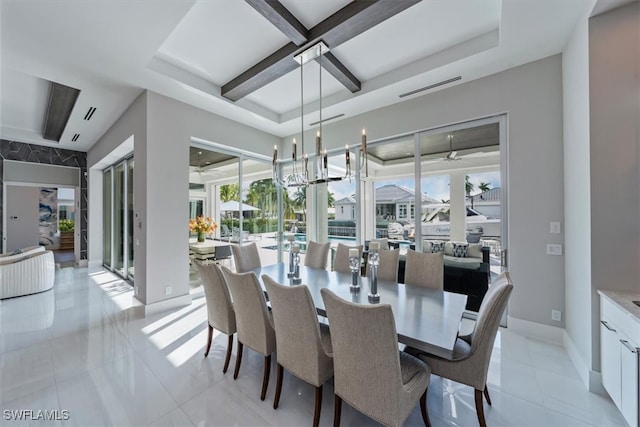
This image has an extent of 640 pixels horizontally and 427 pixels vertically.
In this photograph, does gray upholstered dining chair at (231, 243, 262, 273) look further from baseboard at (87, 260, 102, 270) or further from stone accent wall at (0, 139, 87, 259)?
stone accent wall at (0, 139, 87, 259)

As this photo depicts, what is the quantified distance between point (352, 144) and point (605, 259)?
348 centimetres

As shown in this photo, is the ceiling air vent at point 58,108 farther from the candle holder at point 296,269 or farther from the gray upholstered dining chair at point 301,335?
the gray upholstered dining chair at point 301,335

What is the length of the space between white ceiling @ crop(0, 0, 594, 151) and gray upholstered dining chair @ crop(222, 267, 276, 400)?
2.37 metres

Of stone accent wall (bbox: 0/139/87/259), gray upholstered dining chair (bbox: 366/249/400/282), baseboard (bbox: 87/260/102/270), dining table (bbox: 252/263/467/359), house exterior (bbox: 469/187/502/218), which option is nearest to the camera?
dining table (bbox: 252/263/467/359)

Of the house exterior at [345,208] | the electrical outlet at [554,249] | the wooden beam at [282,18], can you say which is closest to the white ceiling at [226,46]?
the wooden beam at [282,18]

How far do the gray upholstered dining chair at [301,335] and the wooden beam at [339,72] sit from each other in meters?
2.62

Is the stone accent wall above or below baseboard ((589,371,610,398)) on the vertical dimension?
above

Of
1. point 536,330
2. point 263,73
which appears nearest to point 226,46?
point 263,73

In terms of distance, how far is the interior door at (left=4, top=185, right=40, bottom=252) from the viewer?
8143mm

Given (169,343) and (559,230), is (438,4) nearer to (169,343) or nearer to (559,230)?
(559,230)

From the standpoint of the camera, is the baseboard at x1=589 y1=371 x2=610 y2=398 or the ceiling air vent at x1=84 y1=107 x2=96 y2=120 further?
the ceiling air vent at x1=84 y1=107 x2=96 y2=120

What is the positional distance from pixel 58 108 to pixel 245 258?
4.52 metres

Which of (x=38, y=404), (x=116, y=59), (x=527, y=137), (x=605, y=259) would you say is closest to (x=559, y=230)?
(x=605, y=259)

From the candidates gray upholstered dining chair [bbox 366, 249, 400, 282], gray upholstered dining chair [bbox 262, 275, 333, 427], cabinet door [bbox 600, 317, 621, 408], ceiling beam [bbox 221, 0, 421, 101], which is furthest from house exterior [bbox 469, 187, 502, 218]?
gray upholstered dining chair [bbox 262, 275, 333, 427]
